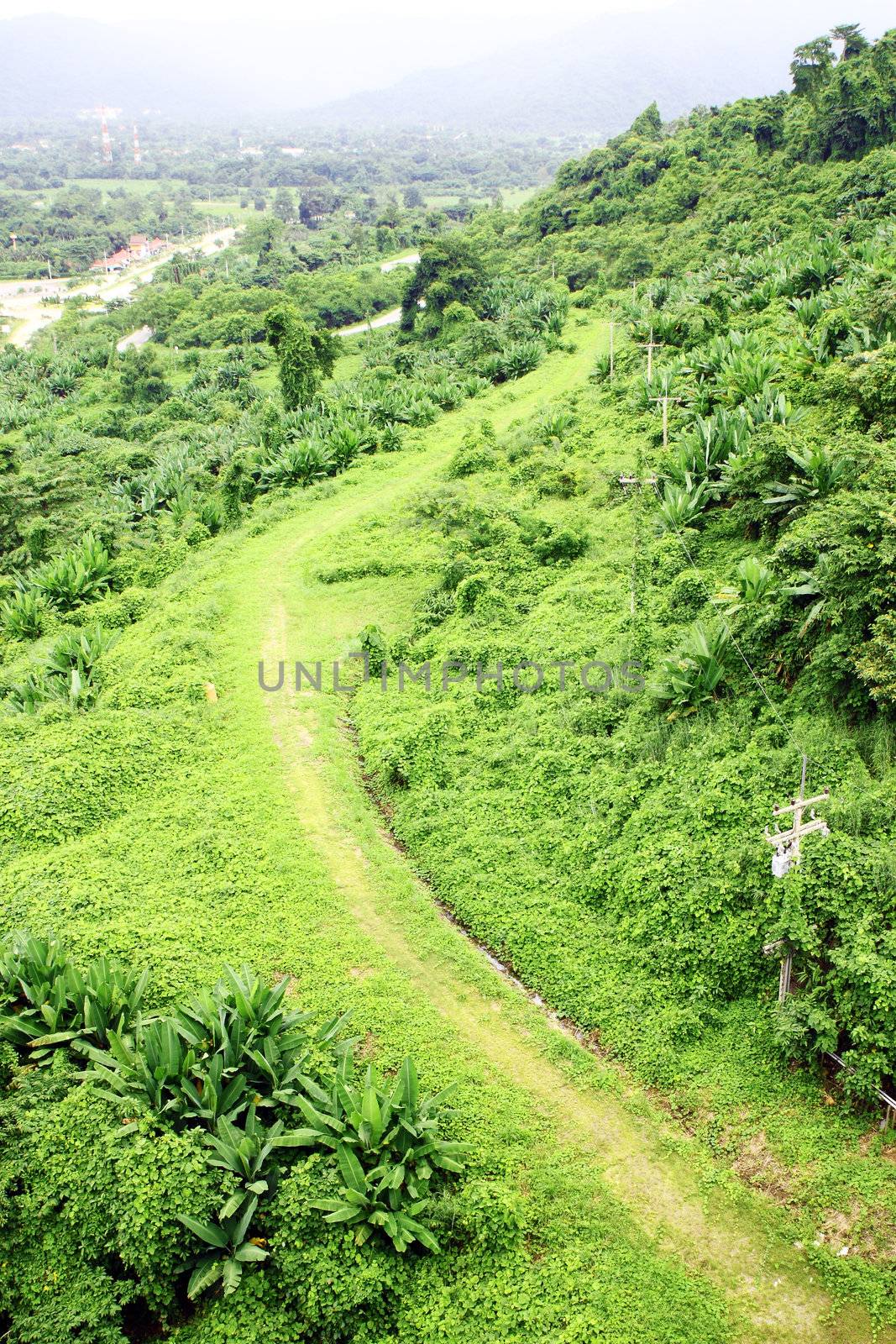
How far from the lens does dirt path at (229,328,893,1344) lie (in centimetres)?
649

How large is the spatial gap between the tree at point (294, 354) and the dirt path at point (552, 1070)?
16126 millimetres

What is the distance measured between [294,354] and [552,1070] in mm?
23477

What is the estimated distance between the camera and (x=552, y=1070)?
8.27 meters

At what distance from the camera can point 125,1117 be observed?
737 centimetres

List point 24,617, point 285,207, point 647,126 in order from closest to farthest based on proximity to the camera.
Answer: point 24,617 < point 647,126 < point 285,207

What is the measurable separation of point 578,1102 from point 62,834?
6964mm

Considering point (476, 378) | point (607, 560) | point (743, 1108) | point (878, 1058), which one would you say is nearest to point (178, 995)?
point (743, 1108)

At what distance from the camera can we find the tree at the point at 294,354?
90.4 feet

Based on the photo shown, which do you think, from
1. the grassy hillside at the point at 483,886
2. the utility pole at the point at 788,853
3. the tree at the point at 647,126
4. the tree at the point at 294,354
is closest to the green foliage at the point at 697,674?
the grassy hillside at the point at 483,886

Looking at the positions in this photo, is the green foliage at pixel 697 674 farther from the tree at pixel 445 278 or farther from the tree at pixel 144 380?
the tree at pixel 144 380

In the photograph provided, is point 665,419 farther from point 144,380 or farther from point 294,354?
point 144,380

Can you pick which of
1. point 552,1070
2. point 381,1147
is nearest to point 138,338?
point 552,1070

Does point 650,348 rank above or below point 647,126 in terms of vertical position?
below

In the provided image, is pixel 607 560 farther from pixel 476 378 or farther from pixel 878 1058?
pixel 476 378
